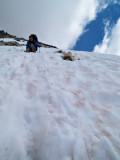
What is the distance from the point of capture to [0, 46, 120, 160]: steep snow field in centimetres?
82

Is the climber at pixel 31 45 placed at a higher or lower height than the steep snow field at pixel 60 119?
higher

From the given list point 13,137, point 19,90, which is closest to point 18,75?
point 19,90

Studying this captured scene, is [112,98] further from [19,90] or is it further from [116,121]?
[19,90]

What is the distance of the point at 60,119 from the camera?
1144mm

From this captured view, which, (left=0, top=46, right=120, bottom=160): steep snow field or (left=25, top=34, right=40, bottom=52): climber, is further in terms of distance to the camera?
(left=25, top=34, right=40, bottom=52): climber

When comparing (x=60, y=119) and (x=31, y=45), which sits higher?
(x=31, y=45)

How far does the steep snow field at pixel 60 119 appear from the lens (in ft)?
2.68

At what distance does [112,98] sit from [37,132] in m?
1.29

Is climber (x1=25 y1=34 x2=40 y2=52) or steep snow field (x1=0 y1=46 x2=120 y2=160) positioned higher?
climber (x1=25 y1=34 x2=40 y2=52)

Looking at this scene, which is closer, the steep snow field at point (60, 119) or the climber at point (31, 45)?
the steep snow field at point (60, 119)

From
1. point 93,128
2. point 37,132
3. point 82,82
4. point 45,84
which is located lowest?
point 37,132

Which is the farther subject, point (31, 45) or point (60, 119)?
point (31, 45)

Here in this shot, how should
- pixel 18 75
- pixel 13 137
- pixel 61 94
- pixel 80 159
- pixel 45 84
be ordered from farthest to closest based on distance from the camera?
pixel 18 75 < pixel 45 84 < pixel 61 94 < pixel 13 137 < pixel 80 159

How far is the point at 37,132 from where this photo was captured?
100 centimetres
